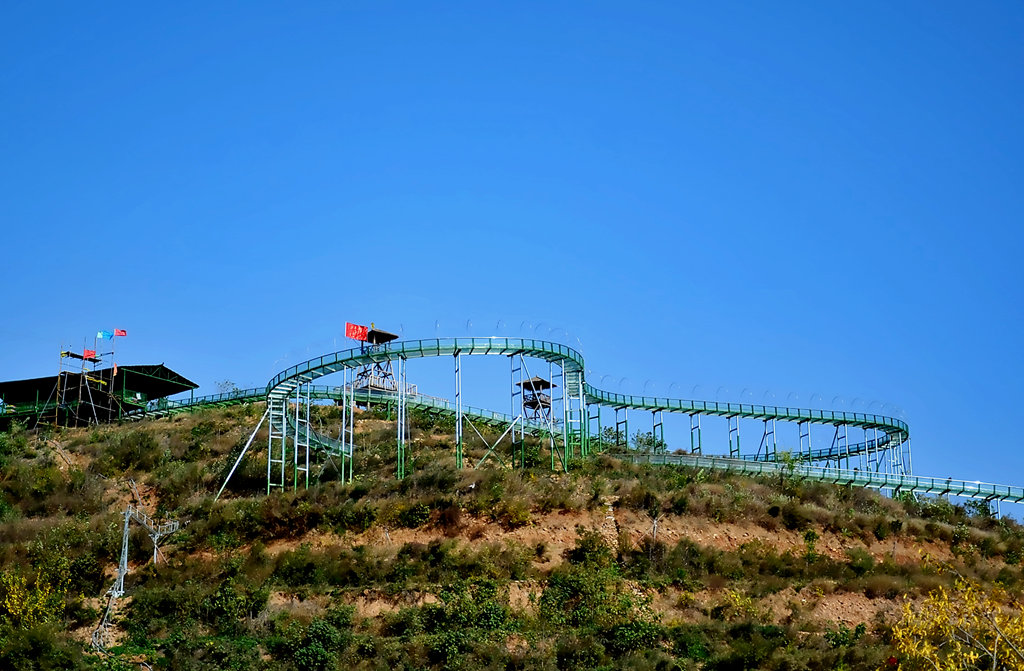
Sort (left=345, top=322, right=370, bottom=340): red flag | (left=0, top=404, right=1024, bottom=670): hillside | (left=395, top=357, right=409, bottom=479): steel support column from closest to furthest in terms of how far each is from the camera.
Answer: (left=0, top=404, right=1024, bottom=670): hillside → (left=395, top=357, right=409, bottom=479): steel support column → (left=345, top=322, right=370, bottom=340): red flag

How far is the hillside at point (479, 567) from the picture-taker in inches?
1577

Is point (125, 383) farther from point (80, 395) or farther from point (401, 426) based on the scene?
point (401, 426)

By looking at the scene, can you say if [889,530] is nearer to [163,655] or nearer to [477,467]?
[477,467]

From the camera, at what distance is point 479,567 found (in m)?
45.5

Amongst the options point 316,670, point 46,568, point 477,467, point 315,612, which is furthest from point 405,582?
point 46,568

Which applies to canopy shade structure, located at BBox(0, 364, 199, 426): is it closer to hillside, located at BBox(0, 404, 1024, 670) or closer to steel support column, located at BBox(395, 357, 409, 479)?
hillside, located at BBox(0, 404, 1024, 670)

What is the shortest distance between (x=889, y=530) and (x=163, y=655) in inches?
1183

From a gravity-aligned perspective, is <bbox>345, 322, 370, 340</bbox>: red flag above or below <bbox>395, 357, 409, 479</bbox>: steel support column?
above

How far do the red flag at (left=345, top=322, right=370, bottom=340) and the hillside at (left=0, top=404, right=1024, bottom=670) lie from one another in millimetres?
12949

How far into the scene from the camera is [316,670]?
3897 centimetres

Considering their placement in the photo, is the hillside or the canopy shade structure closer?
the hillside

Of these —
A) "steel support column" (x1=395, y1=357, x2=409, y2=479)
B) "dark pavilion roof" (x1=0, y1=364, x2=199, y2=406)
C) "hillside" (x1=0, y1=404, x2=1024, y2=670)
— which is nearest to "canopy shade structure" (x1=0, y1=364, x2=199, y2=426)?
"dark pavilion roof" (x1=0, y1=364, x2=199, y2=406)

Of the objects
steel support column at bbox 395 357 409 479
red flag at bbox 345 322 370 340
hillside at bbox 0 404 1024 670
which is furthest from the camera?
red flag at bbox 345 322 370 340

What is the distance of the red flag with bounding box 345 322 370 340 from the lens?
7012 centimetres
